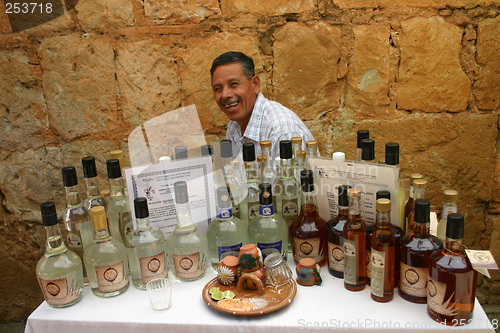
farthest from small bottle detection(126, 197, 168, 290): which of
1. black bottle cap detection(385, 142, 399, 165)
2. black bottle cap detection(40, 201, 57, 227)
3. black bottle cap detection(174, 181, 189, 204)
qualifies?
black bottle cap detection(385, 142, 399, 165)

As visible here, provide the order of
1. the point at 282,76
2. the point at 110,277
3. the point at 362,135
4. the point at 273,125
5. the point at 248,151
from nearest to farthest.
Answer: the point at 110,277 < the point at 248,151 < the point at 362,135 < the point at 273,125 < the point at 282,76

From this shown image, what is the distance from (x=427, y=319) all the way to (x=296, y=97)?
162 centimetres

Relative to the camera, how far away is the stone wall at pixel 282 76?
2.29 meters

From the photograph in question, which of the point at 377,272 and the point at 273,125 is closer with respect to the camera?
the point at 377,272

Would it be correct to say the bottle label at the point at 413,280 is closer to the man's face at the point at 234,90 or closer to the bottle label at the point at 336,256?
the bottle label at the point at 336,256

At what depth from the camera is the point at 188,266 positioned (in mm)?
1210

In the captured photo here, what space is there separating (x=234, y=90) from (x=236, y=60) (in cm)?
17

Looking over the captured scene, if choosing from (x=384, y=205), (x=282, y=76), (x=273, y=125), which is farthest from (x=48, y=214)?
(x=282, y=76)

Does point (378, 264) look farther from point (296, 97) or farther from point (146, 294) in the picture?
point (296, 97)

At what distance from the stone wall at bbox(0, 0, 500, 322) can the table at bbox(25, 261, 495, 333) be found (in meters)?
1.45

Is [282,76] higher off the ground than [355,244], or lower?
higher

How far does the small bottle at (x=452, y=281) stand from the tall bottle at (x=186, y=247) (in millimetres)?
623

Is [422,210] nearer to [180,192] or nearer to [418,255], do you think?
[418,255]

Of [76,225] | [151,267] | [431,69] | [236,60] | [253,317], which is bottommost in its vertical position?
[253,317]
